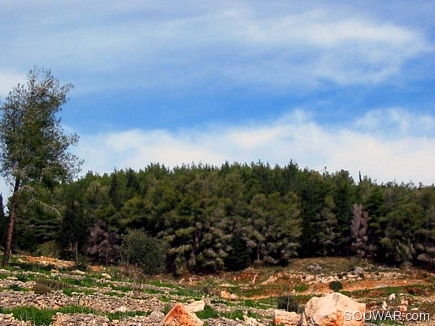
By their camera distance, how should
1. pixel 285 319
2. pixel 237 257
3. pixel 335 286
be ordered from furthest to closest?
pixel 237 257
pixel 335 286
pixel 285 319

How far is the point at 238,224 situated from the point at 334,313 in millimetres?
56502

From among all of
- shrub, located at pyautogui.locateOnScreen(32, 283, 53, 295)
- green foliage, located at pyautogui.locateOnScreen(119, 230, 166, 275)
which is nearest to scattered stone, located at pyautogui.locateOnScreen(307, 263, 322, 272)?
green foliage, located at pyautogui.locateOnScreen(119, 230, 166, 275)

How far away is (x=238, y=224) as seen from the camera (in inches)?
2795

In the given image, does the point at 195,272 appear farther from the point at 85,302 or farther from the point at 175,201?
the point at 85,302

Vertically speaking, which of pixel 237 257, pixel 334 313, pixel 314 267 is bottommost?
pixel 314 267

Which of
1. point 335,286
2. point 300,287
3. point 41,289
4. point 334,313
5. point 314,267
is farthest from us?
point 314,267

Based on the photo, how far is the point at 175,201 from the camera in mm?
71875

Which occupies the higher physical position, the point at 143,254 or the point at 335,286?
the point at 143,254

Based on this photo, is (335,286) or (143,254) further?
(335,286)

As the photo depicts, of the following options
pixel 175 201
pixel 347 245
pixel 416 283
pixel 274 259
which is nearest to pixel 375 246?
pixel 347 245

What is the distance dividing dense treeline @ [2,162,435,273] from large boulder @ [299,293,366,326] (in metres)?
51.3

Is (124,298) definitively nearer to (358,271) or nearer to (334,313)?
(334,313)

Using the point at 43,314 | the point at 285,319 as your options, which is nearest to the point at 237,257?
the point at 285,319

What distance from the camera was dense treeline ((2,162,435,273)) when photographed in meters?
67.6
